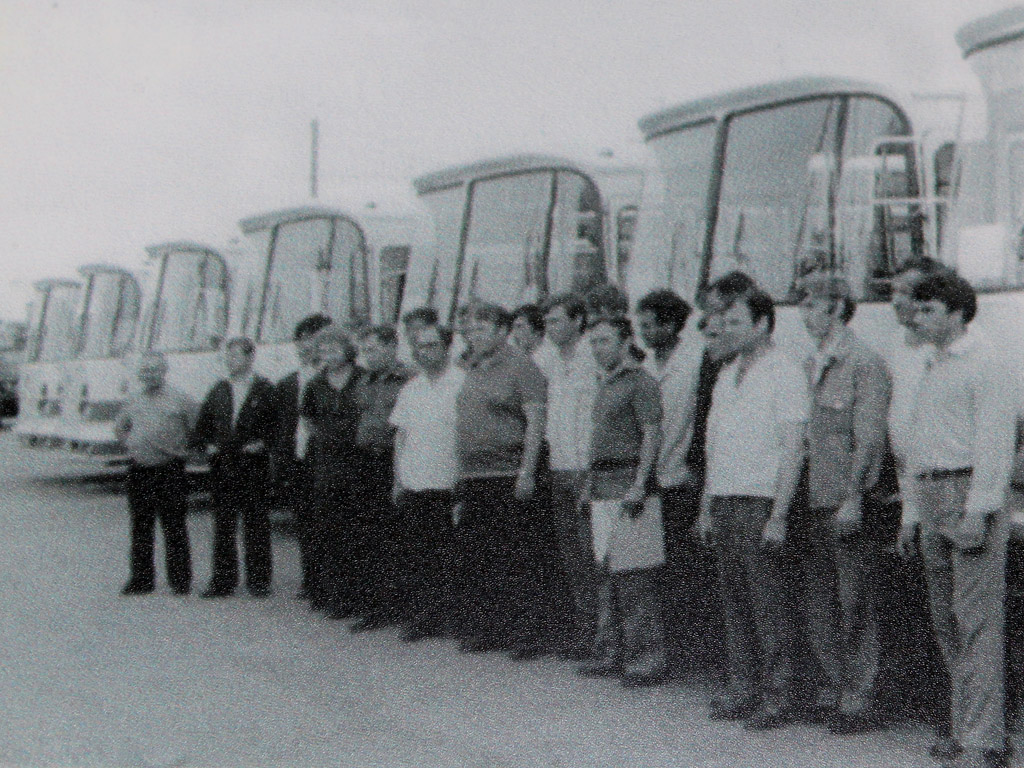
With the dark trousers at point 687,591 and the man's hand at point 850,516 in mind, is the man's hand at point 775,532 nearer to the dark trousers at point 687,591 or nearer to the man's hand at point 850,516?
the man's hand at point 850,516

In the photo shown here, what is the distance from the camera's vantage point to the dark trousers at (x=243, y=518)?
10141 millimetres

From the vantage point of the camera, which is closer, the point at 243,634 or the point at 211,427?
the point at 243,634

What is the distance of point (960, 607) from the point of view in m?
5.50

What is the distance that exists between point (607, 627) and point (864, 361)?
220cm

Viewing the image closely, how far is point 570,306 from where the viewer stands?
8039 mm

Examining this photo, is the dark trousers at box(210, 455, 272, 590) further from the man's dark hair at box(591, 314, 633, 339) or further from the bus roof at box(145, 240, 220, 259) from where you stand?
the bus roof at box(145, 240, 220, 259)


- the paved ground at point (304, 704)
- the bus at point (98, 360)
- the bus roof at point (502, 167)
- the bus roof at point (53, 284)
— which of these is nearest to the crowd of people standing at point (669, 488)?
the paved ground at point (304, 704)

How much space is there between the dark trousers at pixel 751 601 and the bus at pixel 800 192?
119 centimetres

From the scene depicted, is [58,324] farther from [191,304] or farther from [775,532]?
[775,532]

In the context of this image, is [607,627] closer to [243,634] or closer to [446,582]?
[446,582]

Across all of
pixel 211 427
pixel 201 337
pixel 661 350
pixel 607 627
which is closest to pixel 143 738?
pixel 607 627

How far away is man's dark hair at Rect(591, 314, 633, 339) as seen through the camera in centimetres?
717

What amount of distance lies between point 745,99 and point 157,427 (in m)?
4.65

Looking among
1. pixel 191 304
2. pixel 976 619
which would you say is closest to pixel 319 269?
pixel 191 304
